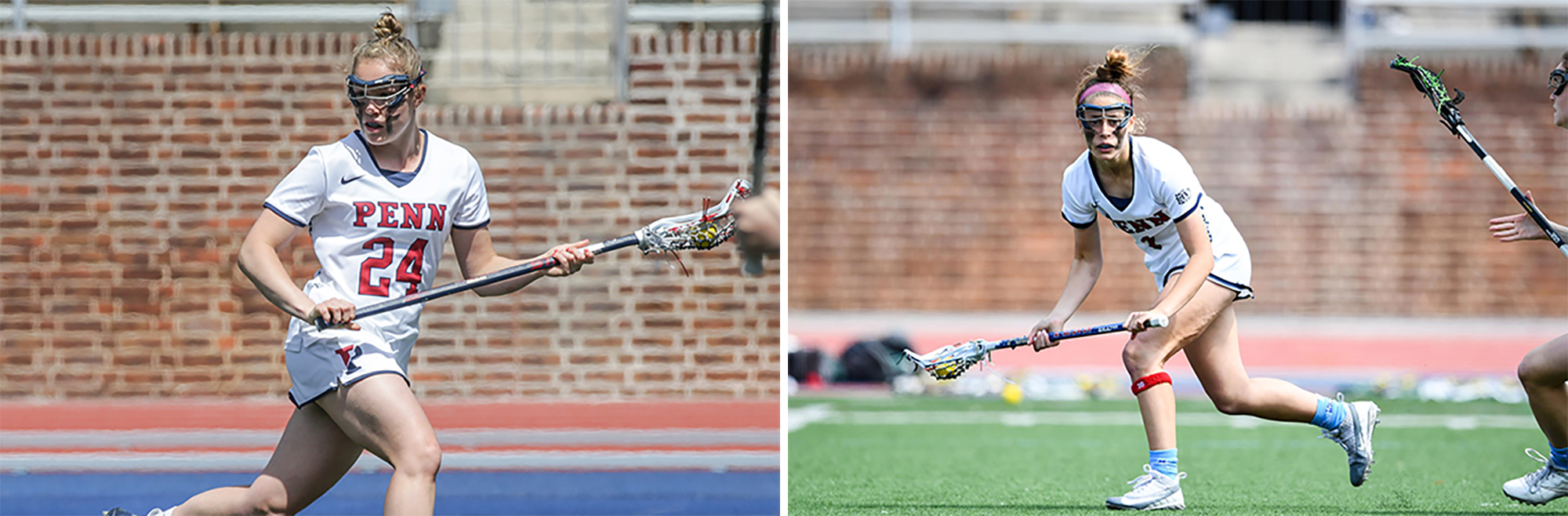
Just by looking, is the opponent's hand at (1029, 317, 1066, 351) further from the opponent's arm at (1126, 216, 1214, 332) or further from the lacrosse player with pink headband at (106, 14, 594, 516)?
the lacrosse player with pink headband at (106, 14, 594, 516)

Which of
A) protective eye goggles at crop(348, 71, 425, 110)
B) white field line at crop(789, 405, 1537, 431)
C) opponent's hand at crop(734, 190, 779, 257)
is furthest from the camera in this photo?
white field line at crop(789, 405, 1537, 431)

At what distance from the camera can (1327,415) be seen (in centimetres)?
522

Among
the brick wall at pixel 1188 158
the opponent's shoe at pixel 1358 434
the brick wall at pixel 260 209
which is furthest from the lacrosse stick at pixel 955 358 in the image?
the brick wall at pixel 1188 158

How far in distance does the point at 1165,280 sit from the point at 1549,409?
141 cm

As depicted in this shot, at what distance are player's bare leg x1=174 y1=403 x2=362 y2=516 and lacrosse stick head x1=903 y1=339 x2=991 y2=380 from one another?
6.66 feet

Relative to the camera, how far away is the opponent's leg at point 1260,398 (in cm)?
513

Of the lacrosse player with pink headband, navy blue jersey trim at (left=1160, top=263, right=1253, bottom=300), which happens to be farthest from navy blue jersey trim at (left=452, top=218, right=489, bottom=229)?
navy blue jersey trim at (left=1160, top=263, right=1253, bottom=300)

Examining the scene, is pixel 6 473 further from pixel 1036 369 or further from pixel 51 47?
pixel 1036 369

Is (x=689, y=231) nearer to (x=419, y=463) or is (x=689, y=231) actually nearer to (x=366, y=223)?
(x=366, y=223)

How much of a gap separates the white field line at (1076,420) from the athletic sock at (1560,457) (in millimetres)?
4223

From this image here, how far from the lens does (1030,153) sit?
1559cm

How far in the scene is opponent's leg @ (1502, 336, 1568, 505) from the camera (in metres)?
5.03

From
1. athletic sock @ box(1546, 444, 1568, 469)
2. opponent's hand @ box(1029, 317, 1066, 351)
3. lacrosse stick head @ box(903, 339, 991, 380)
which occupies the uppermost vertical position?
opponent's hand @ box(1029, 317, 1066, 351)

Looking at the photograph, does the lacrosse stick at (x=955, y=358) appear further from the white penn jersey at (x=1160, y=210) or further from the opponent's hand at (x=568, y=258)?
the opponent's hand at (x=568, y=258)
